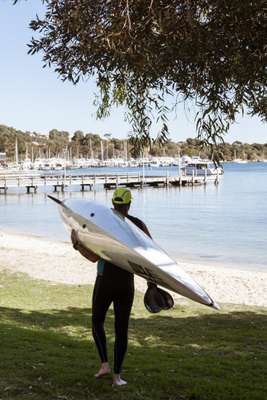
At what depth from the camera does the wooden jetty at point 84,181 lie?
63.6 metres

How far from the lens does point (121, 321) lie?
4.66 m

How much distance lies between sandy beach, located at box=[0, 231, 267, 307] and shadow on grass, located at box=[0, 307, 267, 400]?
8.71 ft

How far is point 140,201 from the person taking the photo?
53.9 metres

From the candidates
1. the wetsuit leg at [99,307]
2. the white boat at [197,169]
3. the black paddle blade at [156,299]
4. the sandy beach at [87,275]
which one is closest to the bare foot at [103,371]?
the wetsuit leg at [99,307]

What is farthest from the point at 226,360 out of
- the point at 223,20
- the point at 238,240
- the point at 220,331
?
the point at 238,240

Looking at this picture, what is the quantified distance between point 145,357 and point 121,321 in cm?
178

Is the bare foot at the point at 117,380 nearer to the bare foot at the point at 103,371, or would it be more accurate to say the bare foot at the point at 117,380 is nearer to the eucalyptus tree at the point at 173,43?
the bare foot at the point at 103,371

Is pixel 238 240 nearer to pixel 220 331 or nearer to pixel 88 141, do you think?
pixel 220 331

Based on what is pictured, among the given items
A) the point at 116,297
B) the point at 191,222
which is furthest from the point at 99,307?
the point at 191,222

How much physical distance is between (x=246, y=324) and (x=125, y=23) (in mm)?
6573

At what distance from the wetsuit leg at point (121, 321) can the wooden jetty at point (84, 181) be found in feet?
191

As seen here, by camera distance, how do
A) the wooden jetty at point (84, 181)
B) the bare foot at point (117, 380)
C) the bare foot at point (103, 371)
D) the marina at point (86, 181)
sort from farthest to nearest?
1. the marina at point (86, 181)
2. the wooden jetty at point (84, 181)
3. the bare foot at point (103, 371)
4. the bare foot at point (117, 380)

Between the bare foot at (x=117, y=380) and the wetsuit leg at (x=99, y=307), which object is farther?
the bare foot at (x=117, y=380)

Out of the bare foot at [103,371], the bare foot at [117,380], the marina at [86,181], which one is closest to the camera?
the bare foot at [117,380]
